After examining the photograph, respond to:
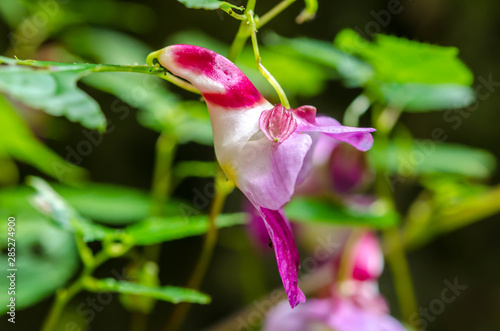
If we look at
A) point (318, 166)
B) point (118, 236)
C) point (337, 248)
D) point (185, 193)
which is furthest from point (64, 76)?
point (185, 193)

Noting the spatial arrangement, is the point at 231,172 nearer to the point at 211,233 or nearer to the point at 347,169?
the point at 211,233

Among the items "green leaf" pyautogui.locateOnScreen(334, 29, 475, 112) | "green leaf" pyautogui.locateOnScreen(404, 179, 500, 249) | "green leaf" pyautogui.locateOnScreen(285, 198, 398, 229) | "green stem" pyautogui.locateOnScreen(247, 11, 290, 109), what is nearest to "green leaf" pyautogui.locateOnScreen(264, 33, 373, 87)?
"green leaf" pyautogui.locateOnScreen(334, 29, 475, 112)

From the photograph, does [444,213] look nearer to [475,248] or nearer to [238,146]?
[475,248]

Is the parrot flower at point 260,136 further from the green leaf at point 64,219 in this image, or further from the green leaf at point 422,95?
the green leaf at point 422,95

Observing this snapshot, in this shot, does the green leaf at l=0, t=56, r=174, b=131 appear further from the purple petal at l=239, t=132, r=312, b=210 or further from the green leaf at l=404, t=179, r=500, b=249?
the green leaf at l=404, t=179, r=500, b=249

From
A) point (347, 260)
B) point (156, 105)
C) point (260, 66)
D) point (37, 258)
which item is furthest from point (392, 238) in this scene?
point (260, 66)
